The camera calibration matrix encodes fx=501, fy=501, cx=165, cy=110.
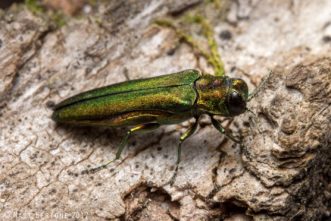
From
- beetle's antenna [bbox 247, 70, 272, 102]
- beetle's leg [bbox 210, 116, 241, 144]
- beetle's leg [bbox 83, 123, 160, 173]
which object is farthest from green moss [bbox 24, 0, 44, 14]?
beetle's antenna [bbox 247, 70, 272, 102]

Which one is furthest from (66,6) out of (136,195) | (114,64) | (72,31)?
(136,195)

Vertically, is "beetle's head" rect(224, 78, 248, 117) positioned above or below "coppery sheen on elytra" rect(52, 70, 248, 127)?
below

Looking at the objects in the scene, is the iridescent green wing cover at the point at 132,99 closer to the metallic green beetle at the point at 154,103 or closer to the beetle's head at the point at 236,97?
the metallic green beetle at the point at 154,103

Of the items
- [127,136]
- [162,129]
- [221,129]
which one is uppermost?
[127,136]

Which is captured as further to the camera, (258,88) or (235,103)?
(258,88)

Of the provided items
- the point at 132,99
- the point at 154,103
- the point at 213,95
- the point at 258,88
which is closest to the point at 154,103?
the point at 154,103

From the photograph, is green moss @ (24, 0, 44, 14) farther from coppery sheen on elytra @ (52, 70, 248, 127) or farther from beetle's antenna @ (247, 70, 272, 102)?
beetle's antenna @ (247, 70, 272, 102)

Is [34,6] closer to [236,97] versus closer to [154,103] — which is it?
[154,103]
